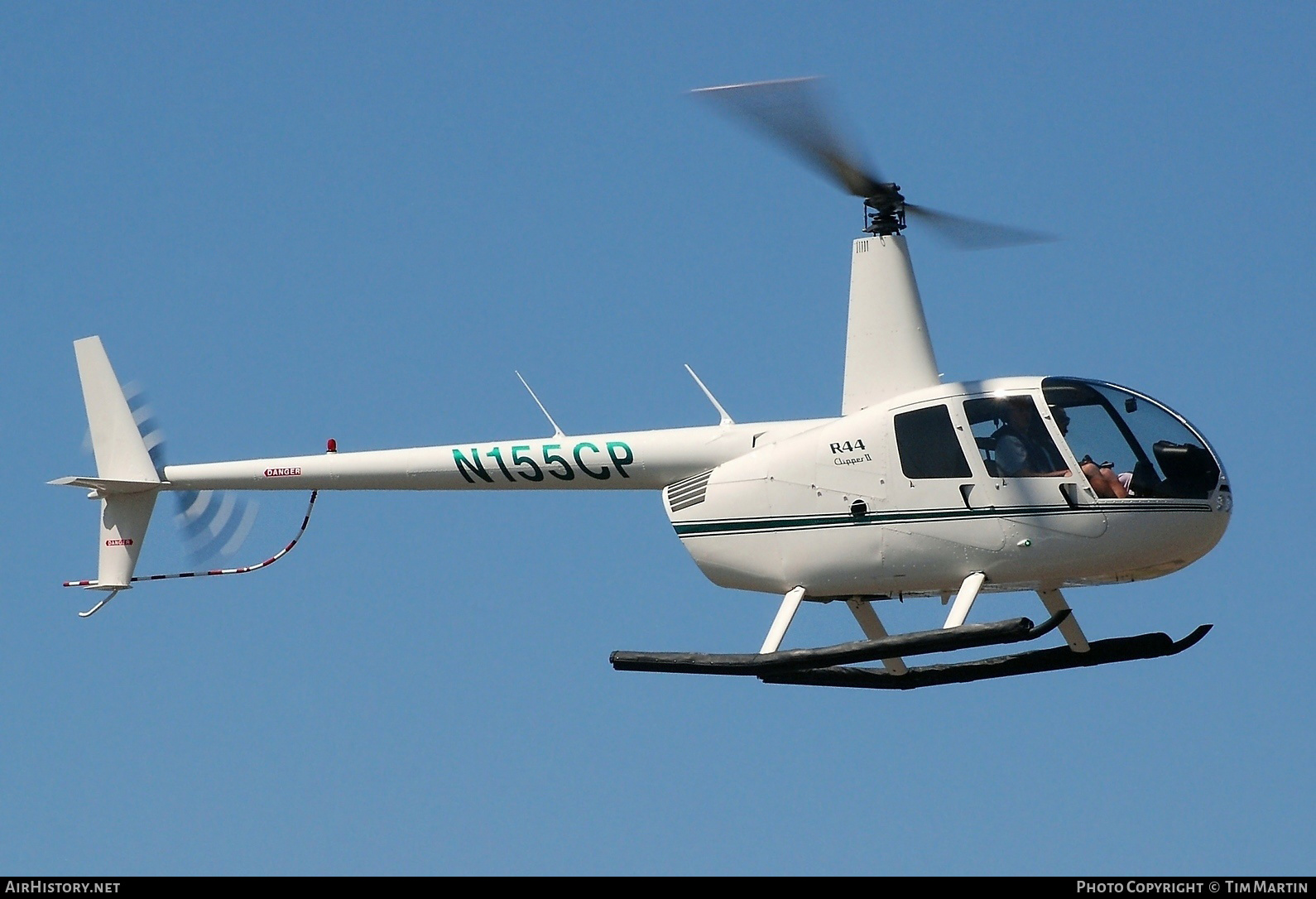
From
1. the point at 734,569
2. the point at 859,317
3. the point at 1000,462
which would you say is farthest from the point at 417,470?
the point at 1000,462

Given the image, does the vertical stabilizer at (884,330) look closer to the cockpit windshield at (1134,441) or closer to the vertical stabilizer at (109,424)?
the cockpit windshield at (1134,441)

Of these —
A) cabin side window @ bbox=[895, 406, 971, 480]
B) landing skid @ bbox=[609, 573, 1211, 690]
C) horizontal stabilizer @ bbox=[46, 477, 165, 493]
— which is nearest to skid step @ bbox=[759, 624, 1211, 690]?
landing skid @ bbox=[609, 573, 1211, 690]

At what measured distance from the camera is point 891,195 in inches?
714

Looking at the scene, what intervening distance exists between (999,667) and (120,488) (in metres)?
10.2

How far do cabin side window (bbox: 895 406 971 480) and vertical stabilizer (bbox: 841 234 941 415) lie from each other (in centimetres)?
74

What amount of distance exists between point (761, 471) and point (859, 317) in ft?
5.76

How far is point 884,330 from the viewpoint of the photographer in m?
18.1

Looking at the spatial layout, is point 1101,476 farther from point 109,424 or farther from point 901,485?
point 109,424

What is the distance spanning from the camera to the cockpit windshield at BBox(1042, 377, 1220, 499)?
1656 cm

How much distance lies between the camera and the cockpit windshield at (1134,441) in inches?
652

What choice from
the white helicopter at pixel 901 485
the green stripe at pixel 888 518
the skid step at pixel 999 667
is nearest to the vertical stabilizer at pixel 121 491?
the white helicopter at pixel 901 485

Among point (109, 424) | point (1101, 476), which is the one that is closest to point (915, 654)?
point (1101, 476)
